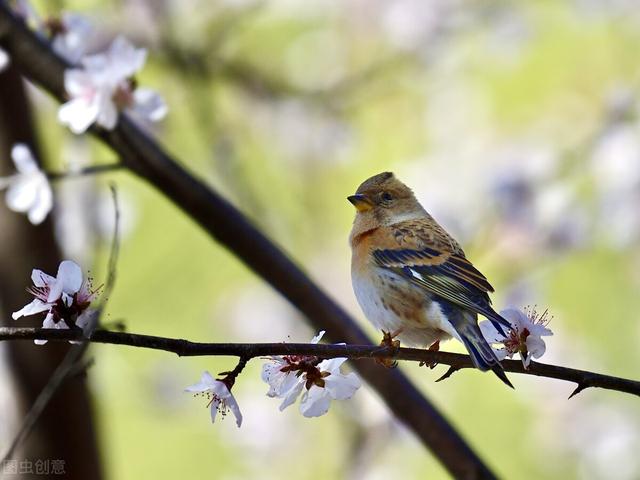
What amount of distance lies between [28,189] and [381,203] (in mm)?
1261

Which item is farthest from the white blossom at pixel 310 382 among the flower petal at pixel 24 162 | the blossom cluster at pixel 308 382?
the flower petal at pixel 24 162

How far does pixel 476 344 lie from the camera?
2408 mm

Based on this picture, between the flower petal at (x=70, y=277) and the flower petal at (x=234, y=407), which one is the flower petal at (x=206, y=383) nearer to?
the flower petal at (x=234, y=407)

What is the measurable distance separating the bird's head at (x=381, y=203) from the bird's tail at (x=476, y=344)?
793mm

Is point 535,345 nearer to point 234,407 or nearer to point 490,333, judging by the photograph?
point 490,333

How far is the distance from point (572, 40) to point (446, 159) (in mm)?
2052

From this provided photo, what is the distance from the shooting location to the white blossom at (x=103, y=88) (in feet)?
10.1

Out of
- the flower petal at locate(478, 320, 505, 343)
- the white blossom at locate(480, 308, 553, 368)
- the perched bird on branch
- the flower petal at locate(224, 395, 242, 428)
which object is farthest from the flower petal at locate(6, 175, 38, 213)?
the white blossom at locate(480, 308, 553, 368)

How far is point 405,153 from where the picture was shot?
8.70m

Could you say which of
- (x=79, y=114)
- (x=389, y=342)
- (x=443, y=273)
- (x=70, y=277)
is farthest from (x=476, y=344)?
(x=79, y=114)

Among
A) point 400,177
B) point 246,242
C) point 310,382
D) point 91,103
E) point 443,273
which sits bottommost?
point 310,382

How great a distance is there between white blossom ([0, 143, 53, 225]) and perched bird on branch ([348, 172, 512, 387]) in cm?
107

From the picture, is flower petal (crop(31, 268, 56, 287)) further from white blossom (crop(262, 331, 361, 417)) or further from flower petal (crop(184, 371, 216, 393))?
white blossom (crop(262, 331, 361, 417))

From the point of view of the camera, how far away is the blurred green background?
6.14 metres
